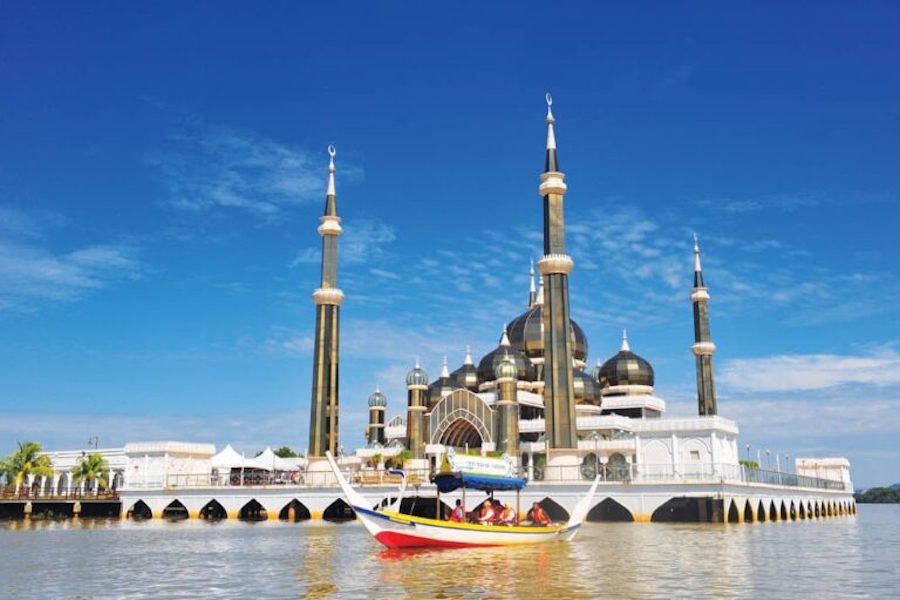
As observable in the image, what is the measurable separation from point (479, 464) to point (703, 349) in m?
42.2

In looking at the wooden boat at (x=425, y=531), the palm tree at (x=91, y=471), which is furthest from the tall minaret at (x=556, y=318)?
the palm tree at (x=91, y=471)

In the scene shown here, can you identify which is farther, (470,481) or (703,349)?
(703,349)

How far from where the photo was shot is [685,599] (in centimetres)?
1772

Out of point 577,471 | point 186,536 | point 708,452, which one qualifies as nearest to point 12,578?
point 186,536

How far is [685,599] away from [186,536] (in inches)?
1031

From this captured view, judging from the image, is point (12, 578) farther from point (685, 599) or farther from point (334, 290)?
point (334, 290)

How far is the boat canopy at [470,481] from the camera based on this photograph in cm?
2998

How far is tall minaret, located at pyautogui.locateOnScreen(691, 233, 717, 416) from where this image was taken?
68562 millimetres

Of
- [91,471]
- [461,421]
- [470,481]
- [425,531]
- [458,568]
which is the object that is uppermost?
[461,421]

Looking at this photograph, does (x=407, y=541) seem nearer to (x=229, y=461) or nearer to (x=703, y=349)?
(x=229, y=461)

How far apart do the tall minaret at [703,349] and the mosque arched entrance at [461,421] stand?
16190mm

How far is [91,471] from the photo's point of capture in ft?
224

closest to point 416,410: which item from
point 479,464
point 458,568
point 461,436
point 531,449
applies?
point 461,436

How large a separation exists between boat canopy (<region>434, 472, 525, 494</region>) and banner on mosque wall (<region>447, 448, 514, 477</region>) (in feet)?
0.54
